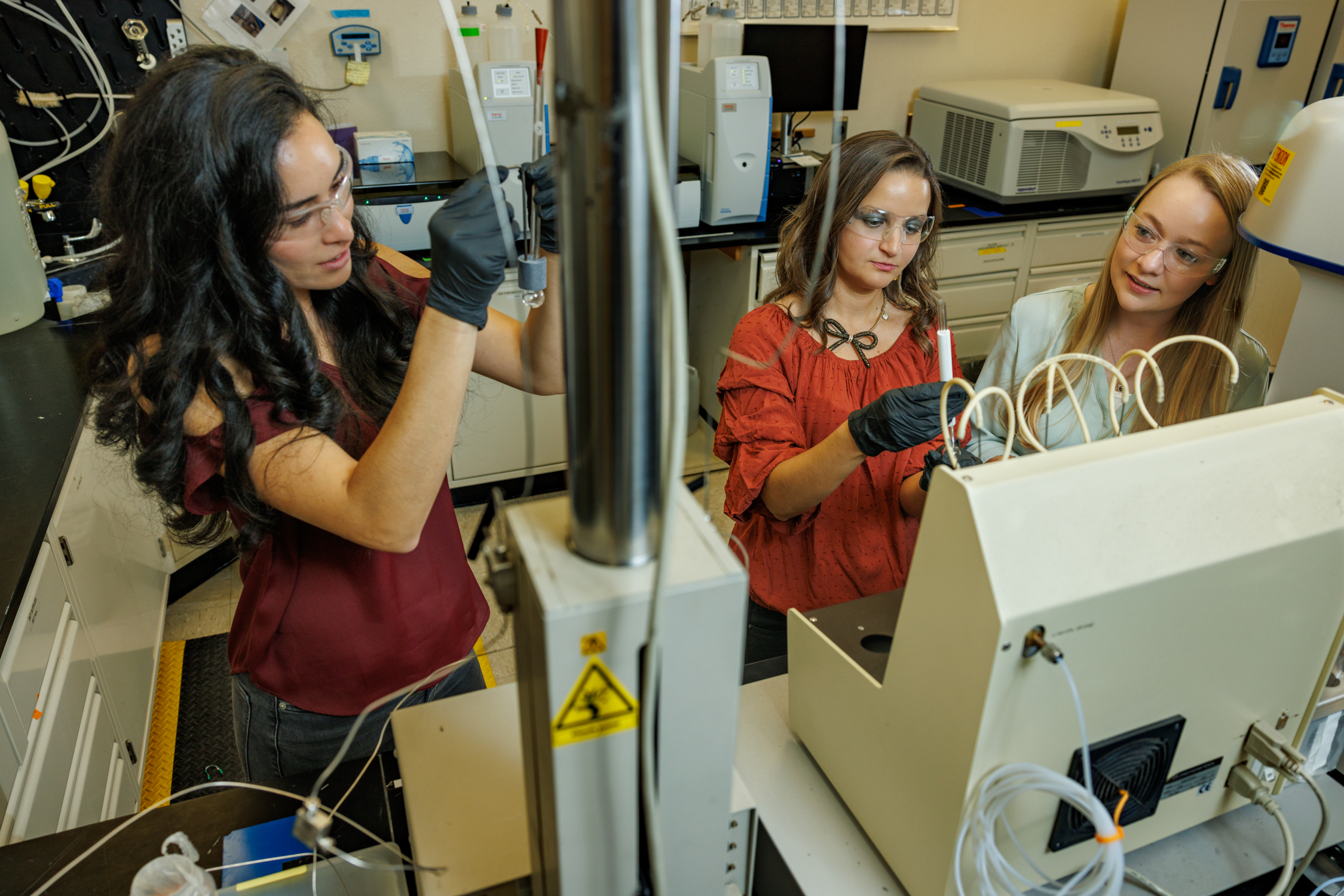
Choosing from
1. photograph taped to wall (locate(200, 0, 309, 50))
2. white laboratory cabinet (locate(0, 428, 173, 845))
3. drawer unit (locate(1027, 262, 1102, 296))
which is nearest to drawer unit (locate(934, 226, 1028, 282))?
drawer unit (locate(1027, 262, 1102, 296))

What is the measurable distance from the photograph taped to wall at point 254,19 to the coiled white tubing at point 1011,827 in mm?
2982

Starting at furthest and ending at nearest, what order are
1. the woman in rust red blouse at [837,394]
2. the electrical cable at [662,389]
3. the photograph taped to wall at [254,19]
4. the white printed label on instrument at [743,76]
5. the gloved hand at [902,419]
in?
the photograph taped to wall at [254,19] < the white printed label on instrument at [743,76] < the woman in rust red blouse at [837,394] < the gloved hand at [902,419] < the electrical cable at [662,389]

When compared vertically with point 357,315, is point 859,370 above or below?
below

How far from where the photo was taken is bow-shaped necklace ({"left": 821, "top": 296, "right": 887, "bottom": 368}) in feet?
4.92

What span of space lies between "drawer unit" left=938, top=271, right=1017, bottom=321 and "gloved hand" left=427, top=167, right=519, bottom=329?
265 cm

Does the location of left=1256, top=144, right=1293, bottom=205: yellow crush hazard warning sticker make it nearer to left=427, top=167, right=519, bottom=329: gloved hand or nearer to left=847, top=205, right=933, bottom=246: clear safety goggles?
left=847, top=205, right=933, bottom=246: clear safety goggles

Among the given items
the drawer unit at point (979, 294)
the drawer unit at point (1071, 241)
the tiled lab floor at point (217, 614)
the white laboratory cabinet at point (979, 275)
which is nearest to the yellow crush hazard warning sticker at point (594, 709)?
the tiled lab floor at point (217, 614)

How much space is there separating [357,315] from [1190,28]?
11.5 ft

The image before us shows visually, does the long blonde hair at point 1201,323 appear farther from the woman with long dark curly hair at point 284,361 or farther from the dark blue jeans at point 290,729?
the dark blue jeans at point 290,729

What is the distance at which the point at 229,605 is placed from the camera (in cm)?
260

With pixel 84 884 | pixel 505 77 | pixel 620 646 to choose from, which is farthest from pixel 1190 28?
pixel 84 884

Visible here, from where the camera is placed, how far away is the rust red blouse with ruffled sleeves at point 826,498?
4.75ft

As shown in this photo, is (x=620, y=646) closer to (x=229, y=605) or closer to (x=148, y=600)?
(x=148, y=600)

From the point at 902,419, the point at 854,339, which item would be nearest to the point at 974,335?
the point at 854,339
